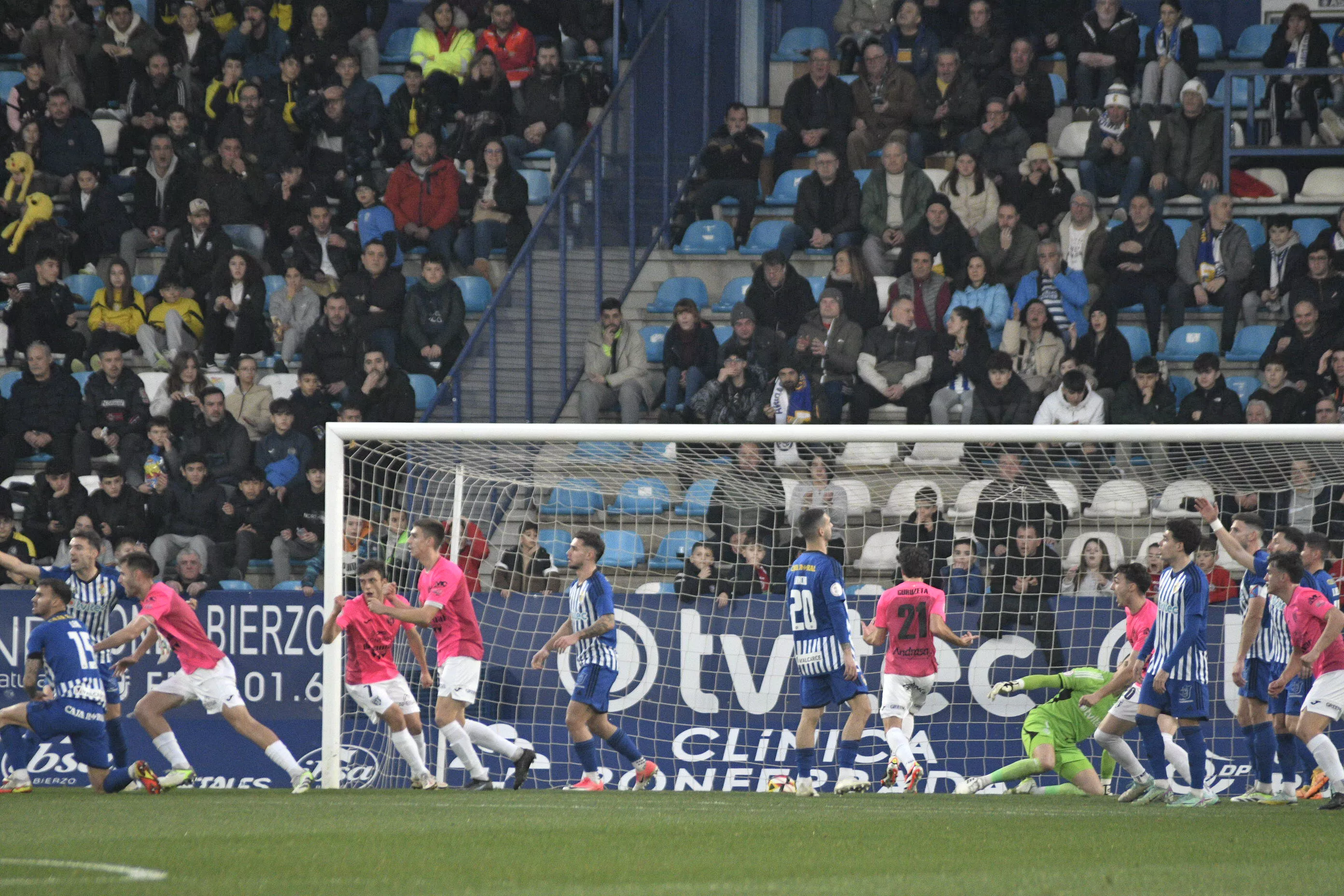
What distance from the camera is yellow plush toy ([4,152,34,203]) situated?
16.7 m

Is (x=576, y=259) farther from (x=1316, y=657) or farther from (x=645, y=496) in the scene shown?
(x=1316, y=657)

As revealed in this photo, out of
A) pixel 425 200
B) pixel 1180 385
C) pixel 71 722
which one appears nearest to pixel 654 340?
pixel 425 200

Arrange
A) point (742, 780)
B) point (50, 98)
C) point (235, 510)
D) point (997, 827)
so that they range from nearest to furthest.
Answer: point (997, 827), point (742, 780), point (235, 510), point (50, 98)

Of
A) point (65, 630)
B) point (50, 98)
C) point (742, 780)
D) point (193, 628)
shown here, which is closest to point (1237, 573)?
point (742, 780)

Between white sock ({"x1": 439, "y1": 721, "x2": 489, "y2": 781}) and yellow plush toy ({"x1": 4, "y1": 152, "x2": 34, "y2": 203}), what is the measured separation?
913 cm

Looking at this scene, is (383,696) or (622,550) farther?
(622,550)

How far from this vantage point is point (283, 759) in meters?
10.5

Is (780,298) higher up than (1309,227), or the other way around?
(1309,227)

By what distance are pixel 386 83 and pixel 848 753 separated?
34.4 ft

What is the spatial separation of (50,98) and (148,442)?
479cm

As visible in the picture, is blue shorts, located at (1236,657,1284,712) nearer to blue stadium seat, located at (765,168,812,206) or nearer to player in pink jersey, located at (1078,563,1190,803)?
player in pink jersey, located at (1078,563,1190,803)

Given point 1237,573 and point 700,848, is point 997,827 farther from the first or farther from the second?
point 1237,573

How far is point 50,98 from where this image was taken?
663 inches

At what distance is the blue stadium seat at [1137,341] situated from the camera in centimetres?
1432
